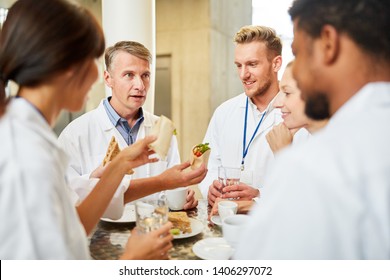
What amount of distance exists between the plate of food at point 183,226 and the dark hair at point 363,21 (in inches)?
35.4

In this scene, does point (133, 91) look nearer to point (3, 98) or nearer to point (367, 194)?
point (3, 98)

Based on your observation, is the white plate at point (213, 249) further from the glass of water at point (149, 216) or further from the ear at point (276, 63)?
the ear at point (276, 63)

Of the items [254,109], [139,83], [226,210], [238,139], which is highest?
[139,83]

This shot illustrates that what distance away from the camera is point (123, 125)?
258 cm

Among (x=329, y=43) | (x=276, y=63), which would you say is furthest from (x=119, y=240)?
(x=276, y=63)

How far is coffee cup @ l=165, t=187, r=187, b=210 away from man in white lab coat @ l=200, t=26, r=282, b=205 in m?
0.69

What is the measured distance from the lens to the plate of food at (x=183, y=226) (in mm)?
1424

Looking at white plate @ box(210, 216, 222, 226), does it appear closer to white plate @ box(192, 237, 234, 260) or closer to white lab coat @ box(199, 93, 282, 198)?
white plate @ box(192, 237, 234, 260)

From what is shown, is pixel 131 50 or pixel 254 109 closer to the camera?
pixel 131 50

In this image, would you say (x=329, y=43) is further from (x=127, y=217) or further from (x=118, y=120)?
(x=118, y=120)

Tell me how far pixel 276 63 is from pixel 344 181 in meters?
2.17

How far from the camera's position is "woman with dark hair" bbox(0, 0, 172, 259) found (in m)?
0.86

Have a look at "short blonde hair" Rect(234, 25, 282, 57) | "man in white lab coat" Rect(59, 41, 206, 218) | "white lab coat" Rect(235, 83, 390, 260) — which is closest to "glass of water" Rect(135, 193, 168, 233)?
"white lab coat" Rect(235, 83, 390, 260)
